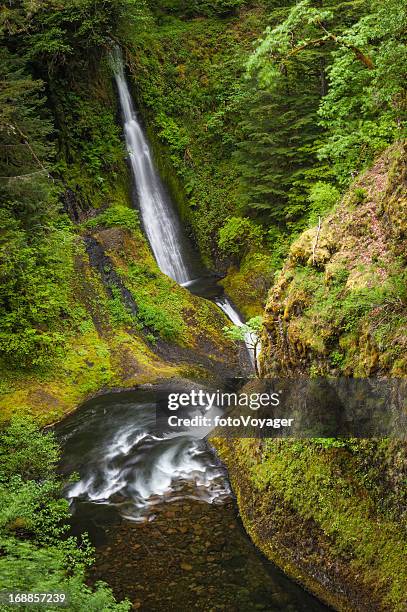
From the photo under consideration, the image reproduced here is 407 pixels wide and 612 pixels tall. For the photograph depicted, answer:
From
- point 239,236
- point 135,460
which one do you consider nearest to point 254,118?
point 239,236

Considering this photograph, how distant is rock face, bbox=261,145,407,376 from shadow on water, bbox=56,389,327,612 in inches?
97.1

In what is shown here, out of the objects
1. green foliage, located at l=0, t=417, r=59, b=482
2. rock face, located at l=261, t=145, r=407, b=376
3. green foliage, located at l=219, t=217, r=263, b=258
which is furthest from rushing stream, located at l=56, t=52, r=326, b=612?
green foliage, located at l=219, t=217, r=263, b=258

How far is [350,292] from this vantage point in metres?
6.37

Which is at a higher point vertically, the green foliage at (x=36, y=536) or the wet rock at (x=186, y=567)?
the green foliage at (x=36, y=536)

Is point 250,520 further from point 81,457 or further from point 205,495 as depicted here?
point 81,457

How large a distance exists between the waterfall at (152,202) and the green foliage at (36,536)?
9755 millimetres

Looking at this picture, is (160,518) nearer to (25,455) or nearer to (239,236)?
(25,455)

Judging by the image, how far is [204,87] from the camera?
21.0 metres

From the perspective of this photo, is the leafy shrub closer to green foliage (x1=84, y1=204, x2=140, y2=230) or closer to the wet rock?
green foliage (x1=84, y1=204, x2=140, y2=230)

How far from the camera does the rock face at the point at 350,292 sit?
18.6 ft

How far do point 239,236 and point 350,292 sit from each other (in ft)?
36.3

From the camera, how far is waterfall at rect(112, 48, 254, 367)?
1734cm

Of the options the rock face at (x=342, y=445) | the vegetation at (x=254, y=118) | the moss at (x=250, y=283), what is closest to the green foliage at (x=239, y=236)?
the vegetation at (x=254, y=118)

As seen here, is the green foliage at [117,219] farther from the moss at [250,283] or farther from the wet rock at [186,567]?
the wet rock at [186,567]
